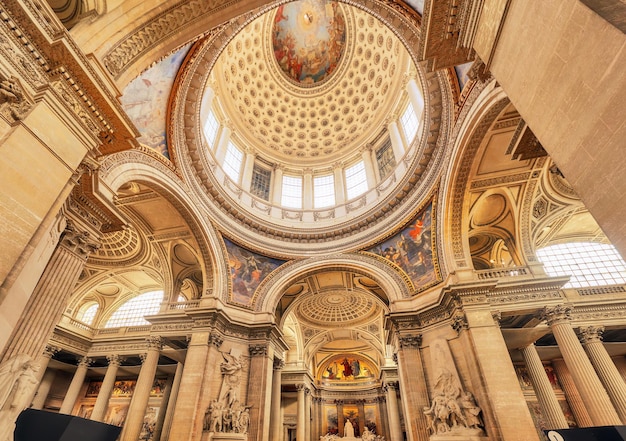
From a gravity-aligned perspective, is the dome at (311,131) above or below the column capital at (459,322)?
above

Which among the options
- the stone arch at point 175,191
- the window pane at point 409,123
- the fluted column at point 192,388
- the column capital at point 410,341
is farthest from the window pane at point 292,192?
the column capital at point 410,341

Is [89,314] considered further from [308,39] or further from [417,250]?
[308,39]

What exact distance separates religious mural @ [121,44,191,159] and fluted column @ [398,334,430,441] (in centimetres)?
1241

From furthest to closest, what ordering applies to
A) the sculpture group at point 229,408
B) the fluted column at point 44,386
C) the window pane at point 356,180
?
the window pane at point 356,180
the fluted column at point 44,386
the sculpture group at point 229,408

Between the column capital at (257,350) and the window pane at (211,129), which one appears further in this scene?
the window pane at (211,129)

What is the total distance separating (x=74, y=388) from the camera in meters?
15.6

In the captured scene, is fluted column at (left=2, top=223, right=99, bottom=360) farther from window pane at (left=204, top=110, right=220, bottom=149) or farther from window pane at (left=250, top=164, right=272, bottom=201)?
window pane at (left=250, top=164, right=272, bottom=201)

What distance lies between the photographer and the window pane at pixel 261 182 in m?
19.6

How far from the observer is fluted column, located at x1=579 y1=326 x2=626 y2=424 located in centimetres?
995

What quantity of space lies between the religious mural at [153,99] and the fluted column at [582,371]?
14.9 m

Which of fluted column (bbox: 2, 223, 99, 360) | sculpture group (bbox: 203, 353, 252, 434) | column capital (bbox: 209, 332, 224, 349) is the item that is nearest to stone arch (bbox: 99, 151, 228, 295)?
fluted column (bbox: 2, 223, 99, 360)

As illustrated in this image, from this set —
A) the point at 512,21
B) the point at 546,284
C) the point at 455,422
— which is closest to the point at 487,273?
the point at 546,284

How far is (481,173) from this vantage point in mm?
11570

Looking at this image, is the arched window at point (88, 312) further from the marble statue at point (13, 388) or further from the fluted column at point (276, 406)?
the marble statue at point (13, 388)
